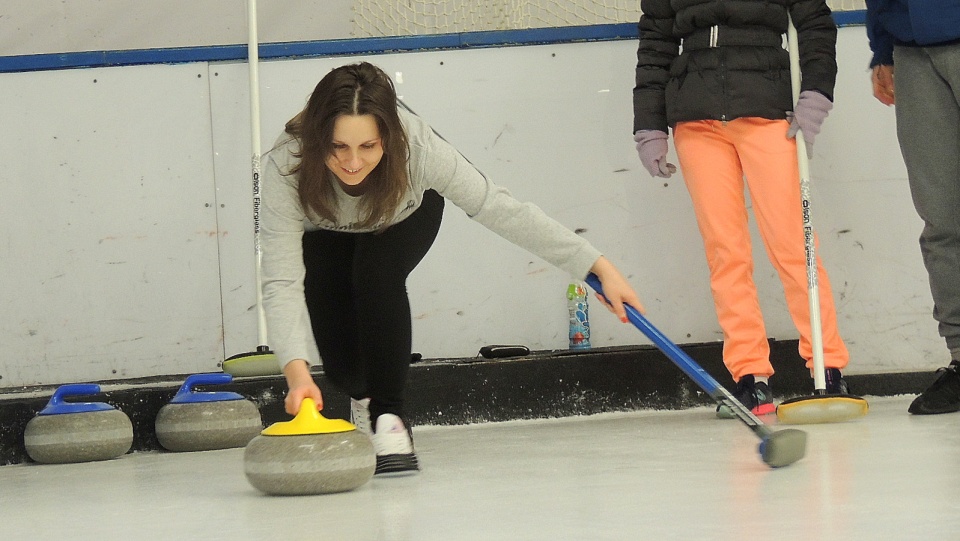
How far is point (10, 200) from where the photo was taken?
338cm

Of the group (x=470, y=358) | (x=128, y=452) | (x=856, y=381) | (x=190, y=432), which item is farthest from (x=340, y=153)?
(x=856, y=381)

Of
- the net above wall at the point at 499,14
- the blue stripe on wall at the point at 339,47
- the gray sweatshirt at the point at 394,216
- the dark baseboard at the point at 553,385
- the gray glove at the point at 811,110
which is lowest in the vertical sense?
the dark baseboard at the point at 553,385

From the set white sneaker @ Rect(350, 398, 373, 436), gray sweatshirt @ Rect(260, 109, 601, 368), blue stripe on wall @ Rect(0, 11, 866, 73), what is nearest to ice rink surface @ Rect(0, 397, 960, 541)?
white sneaker @ Rect(350, 398, 373, 436)

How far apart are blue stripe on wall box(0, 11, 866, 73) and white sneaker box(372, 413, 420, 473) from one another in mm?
1723

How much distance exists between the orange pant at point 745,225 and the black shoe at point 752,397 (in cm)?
3

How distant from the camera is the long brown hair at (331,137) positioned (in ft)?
5.88

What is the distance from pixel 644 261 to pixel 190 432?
1.50 m

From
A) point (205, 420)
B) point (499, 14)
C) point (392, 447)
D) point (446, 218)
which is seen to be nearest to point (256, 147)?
point (446, 218)

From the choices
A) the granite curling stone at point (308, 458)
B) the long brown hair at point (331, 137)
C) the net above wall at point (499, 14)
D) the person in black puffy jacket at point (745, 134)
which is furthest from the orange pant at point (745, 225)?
the granite curling stone at point (308, 458)

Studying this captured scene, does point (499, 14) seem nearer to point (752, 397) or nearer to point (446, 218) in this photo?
point (446, 218)

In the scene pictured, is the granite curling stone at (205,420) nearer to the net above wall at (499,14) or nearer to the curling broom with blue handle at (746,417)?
the curling broom with blue handle at (746,417)

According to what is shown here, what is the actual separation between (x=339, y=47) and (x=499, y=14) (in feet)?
2.17

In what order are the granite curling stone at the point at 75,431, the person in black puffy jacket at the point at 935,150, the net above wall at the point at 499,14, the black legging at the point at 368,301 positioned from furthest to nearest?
the net above wall at the point at 499,14 → the person in black puffy jacket at the point at 935,150 → the granite curling stone at the point at 75,431 → the black legging at the point at 368,301

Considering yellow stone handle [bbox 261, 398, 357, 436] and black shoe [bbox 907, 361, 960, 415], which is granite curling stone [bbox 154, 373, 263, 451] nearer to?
yellow stone handle [bbox 261, 398, 357, 436]
